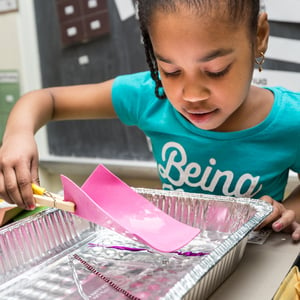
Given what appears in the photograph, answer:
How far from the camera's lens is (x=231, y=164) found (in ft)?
2.31

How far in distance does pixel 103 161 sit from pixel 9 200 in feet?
2.48

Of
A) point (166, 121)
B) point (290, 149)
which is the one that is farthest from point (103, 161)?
point (290, 149)

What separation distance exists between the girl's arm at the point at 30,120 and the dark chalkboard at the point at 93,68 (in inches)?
15.3

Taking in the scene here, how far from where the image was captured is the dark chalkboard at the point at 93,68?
1.20m

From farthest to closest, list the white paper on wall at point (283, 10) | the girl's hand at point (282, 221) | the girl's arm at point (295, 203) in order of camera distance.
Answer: the white paper on wall at point (283, 10), the girl's arm at point (295, 203), the girl's hand at point (282, 221)

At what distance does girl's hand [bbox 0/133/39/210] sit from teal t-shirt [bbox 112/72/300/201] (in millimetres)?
252

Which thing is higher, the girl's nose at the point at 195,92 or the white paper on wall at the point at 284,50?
the white paper on wall at the point at 284,50

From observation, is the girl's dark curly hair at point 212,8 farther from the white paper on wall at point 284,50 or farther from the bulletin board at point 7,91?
the bulletin board at point 7,91

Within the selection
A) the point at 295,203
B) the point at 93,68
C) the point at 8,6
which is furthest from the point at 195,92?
the point at 8,6

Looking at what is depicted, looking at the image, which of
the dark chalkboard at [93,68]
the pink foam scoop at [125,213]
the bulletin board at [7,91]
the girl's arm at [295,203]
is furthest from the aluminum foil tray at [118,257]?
the bulletin board at [7,91]

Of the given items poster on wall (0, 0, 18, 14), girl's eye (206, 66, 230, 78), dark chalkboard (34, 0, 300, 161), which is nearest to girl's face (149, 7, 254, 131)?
girl's eye (206, 66, 230, 78)

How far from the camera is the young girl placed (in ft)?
1.64

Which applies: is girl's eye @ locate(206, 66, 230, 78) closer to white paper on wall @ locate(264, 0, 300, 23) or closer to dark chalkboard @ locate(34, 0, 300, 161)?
white paper on wall @ locate(264, 0, 300, 23)

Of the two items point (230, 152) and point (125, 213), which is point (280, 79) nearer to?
point (230, 152)
